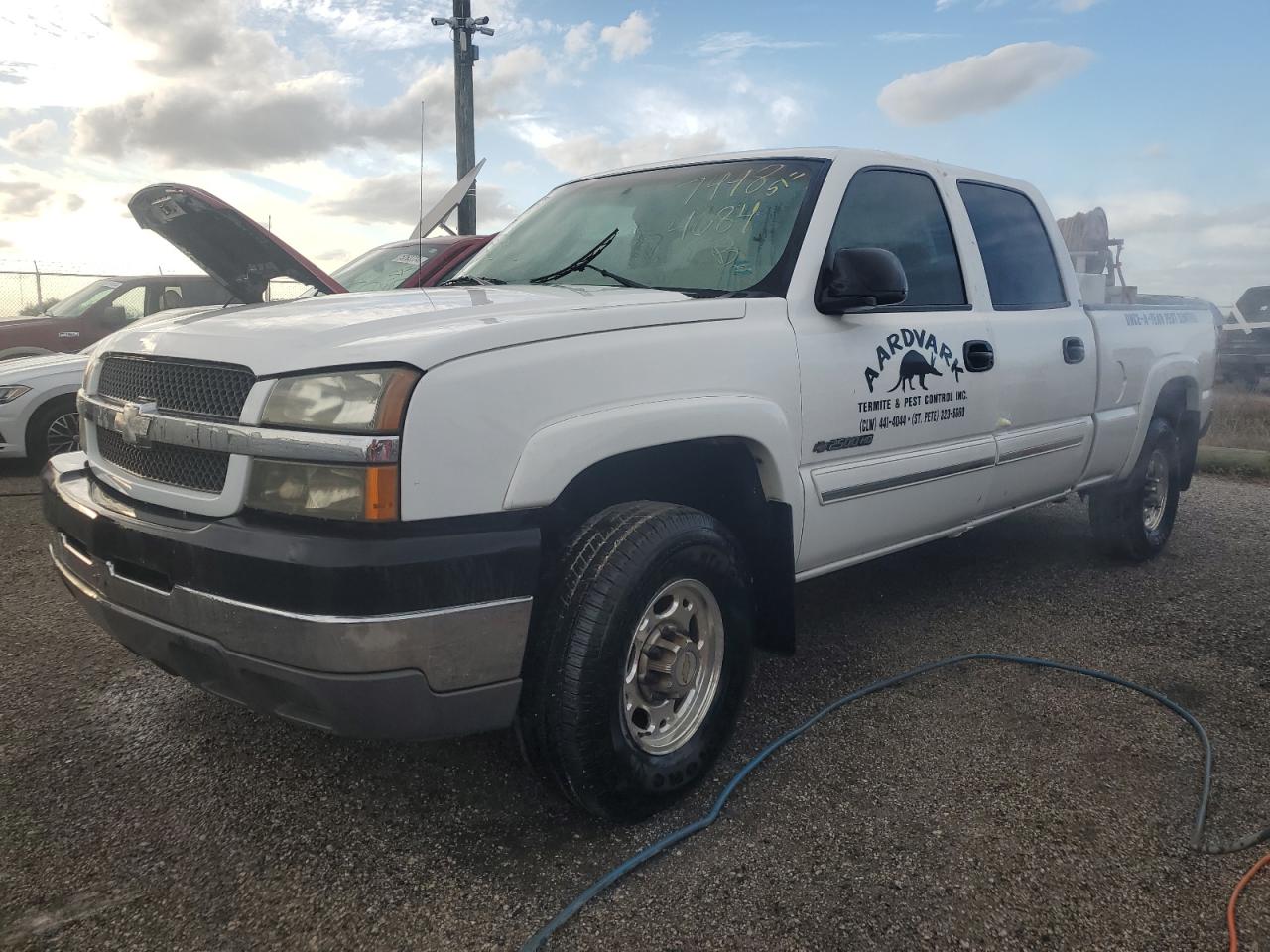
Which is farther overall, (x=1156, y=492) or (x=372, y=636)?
(x=1156, y=492)

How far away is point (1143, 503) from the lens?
16.9 feet

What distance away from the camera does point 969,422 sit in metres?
3.65

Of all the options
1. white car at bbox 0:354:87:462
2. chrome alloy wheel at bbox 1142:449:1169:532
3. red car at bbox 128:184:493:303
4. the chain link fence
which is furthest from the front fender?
the chain link fence

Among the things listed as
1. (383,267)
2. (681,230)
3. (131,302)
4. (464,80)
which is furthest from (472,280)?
(464,80)

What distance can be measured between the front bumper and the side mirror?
1.35m

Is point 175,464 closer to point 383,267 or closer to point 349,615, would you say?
point 349,615

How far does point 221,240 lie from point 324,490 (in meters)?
3.18

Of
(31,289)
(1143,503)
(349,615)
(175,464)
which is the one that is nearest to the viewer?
(349,615)

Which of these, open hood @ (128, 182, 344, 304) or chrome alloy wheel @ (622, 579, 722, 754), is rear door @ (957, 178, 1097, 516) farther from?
open hood @ (128, 182, 344, 304)

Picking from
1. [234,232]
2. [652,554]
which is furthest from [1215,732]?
[234,232]

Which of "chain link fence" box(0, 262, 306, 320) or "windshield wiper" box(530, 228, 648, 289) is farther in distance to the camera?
"chain link fence" box(0, 262, 306, 320)

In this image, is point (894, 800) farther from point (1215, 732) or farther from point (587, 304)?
point (587, 304)

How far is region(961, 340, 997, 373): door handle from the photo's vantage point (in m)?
3.61

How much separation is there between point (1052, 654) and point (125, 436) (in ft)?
11.1
